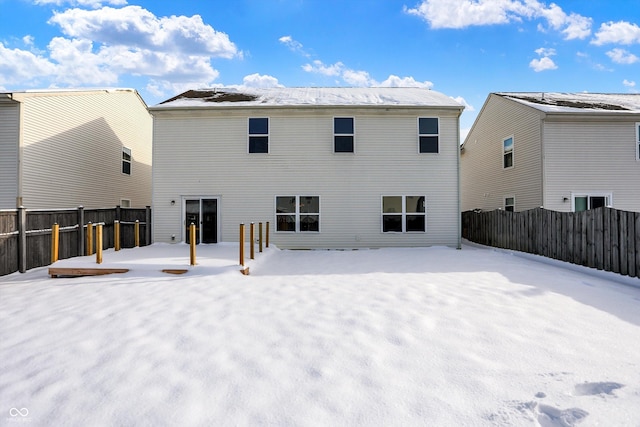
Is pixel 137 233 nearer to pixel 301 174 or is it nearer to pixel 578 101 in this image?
pixel 301 174

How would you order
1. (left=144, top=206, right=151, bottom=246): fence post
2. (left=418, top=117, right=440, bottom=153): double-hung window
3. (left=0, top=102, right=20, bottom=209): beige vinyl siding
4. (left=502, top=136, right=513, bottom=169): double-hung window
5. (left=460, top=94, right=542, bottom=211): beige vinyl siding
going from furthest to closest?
(left=502, top=136, right=513, bottom=169): double-hung window, (left=460, top=94, right=542, bottom=211): beige vinyl siding, (left=418, top=117, right=440, bottom=153): double-hung window, (left=144, top=206, right=151, bottom=246): fence post, (left=0, top=102, right=20, bottom=209): beige vinyl siding

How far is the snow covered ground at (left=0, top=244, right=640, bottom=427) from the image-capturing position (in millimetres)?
2418

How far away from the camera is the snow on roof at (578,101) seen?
12961 millimetres

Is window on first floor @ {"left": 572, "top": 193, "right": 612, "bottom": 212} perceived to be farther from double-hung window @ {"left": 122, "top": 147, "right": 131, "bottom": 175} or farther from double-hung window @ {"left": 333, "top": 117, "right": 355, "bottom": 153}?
double-hung window @ {"left": 122, "top": 147, "right": 131, "bottom": 175}

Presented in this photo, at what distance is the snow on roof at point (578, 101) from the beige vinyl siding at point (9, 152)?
1792 centimetres

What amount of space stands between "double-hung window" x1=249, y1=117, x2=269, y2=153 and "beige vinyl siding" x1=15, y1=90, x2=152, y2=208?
684 centimetres

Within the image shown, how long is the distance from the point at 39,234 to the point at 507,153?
17096 millimetres

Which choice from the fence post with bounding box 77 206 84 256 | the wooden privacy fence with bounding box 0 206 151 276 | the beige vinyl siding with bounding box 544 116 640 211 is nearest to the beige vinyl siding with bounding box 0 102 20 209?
the wooden privacy fence with bounding box 0 206 151 276

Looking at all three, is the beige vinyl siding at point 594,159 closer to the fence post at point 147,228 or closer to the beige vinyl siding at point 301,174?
the beige vinyl siding at point 301,174

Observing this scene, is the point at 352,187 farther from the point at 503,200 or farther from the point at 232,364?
the point at 232,364

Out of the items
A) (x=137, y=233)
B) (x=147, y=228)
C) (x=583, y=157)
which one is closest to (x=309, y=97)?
(x=147, y=228)

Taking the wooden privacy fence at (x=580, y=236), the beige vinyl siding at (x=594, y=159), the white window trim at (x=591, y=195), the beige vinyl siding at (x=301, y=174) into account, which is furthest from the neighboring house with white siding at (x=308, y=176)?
the white window trim at (x=591, y=195)

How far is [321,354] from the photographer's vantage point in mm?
3283

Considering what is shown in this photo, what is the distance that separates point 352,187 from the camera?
1239cm
